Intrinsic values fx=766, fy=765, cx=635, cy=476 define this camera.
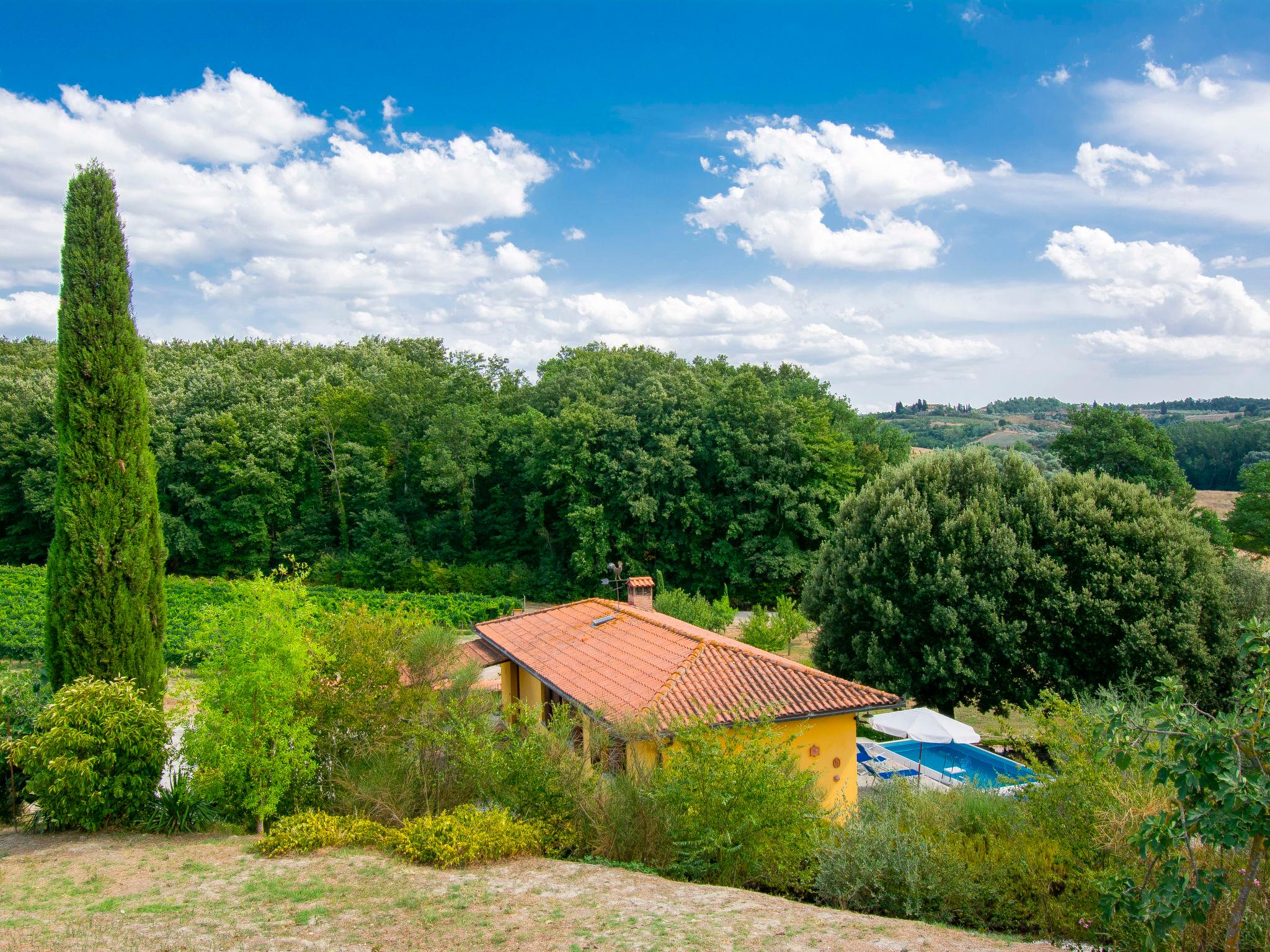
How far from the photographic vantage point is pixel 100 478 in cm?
1208

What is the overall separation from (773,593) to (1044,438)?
63072 millimetres

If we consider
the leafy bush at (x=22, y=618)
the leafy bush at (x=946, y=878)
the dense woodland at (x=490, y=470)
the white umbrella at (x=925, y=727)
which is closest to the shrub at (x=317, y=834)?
the leafy bush at (x=946, y=878)

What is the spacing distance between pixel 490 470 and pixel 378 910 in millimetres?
38101

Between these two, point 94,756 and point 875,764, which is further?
point 875,764

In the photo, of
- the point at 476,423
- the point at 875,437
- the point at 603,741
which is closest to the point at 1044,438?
the point at 875,437

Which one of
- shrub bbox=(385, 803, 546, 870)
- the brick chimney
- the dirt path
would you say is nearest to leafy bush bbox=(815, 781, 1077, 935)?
the dirt path

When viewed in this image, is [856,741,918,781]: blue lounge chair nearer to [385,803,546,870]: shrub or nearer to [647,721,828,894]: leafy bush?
[647,721,828,894]: leafy bush

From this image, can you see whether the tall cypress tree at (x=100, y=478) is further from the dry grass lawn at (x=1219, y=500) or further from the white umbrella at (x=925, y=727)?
the dry grass lawn at (x=1219, y=500)

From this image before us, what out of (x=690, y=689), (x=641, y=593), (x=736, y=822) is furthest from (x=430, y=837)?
(x=641, y=593)

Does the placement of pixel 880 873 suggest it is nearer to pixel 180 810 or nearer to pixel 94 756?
pixel 180 810

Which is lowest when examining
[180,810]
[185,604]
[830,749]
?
[185,604]

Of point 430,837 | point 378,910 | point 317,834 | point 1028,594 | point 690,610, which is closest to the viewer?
point 378,910

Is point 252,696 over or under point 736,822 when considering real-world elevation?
over

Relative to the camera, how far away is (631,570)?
4028 centimetres
